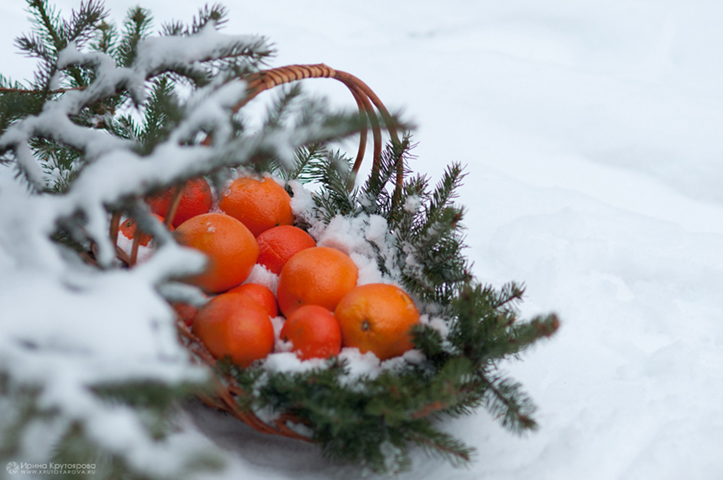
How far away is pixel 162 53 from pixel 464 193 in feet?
3.57

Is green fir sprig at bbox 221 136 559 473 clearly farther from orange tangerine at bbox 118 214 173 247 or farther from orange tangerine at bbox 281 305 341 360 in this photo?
orange tangerine at bbox 118 214 173 247

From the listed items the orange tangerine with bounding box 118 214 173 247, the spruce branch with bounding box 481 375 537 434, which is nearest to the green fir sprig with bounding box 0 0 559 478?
the spruce branch with bounding box 481 375 537 434

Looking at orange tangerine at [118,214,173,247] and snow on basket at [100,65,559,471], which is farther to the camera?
orange tangerine at [118,214,173,247]

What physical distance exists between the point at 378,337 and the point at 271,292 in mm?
189

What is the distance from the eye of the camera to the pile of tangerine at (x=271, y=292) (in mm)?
603

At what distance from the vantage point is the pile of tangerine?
603 mm

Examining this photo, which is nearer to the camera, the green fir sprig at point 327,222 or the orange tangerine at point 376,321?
the green fir sprig at point 327,222

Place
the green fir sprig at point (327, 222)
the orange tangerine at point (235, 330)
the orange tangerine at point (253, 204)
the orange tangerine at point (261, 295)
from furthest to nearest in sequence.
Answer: the orange tangerine at point (253, 204) → the orange tangerine at point (261, 295) → the orange tangerine at point (235, 330) → the green fir sprig at point (327, 222)

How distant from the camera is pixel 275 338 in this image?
653 mm

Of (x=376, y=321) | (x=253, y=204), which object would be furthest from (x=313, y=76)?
(x=376, y=321)

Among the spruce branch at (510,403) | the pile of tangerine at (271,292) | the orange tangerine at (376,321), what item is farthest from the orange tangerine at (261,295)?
the spruce branch at (510,403)

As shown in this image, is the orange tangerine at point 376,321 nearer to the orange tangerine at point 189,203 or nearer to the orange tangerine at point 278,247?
the orange tangerine at point 278,247

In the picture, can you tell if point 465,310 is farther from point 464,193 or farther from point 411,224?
point 464,193

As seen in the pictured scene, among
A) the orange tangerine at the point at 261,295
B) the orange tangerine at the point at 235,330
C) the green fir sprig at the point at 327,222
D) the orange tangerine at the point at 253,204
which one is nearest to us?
the green fir sprig at the point at 327,222
